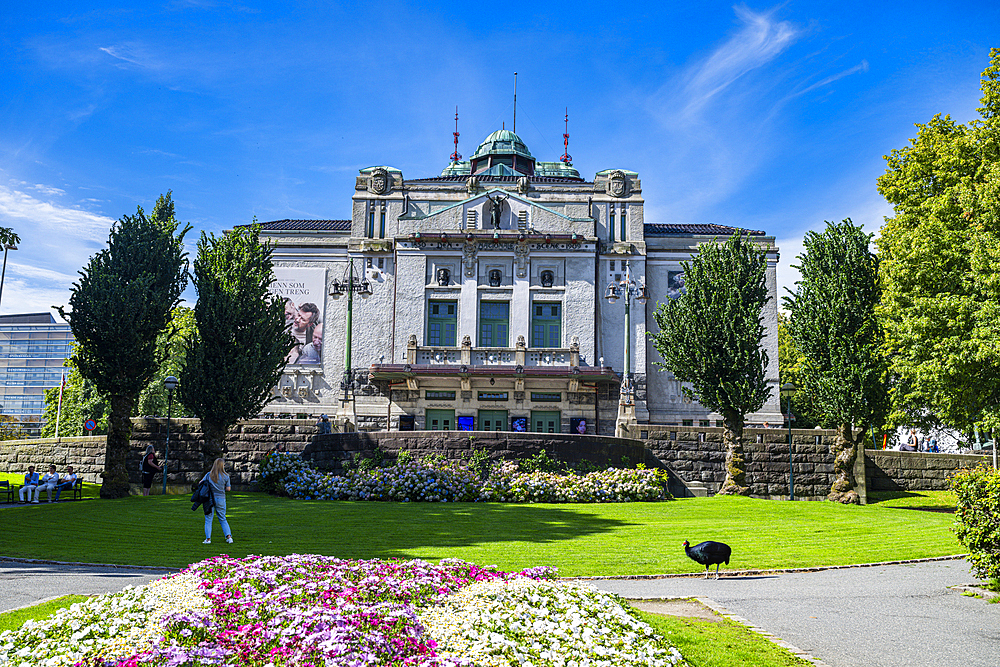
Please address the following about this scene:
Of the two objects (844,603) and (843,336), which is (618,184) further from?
(844,603)

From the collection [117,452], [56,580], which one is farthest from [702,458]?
[56,580]

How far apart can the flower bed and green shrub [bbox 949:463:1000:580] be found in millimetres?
6751

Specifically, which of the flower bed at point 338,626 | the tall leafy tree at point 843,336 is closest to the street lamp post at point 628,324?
the tall leafy tree at point 843,336

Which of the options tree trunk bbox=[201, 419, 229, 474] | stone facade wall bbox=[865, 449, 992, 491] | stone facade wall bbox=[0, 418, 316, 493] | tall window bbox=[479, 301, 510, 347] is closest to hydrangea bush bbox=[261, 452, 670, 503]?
tree trunk bbox=[201, 419, 229, 474]

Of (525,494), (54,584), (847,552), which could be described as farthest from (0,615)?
(525,494)

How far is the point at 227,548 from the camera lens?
13438mm

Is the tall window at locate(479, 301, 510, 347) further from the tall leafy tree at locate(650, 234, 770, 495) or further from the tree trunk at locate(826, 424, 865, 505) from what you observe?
the tree trunk at locate(826, 424, 865, 505)

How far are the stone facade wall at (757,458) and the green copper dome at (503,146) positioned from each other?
2965 centimetres

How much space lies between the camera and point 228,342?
28656 mm

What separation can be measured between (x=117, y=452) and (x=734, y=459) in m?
24.2

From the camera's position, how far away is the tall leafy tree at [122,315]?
27047mm

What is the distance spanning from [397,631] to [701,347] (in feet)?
83.0

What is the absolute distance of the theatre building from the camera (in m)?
40.0

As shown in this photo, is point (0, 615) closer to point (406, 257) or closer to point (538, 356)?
point (538, 356)
